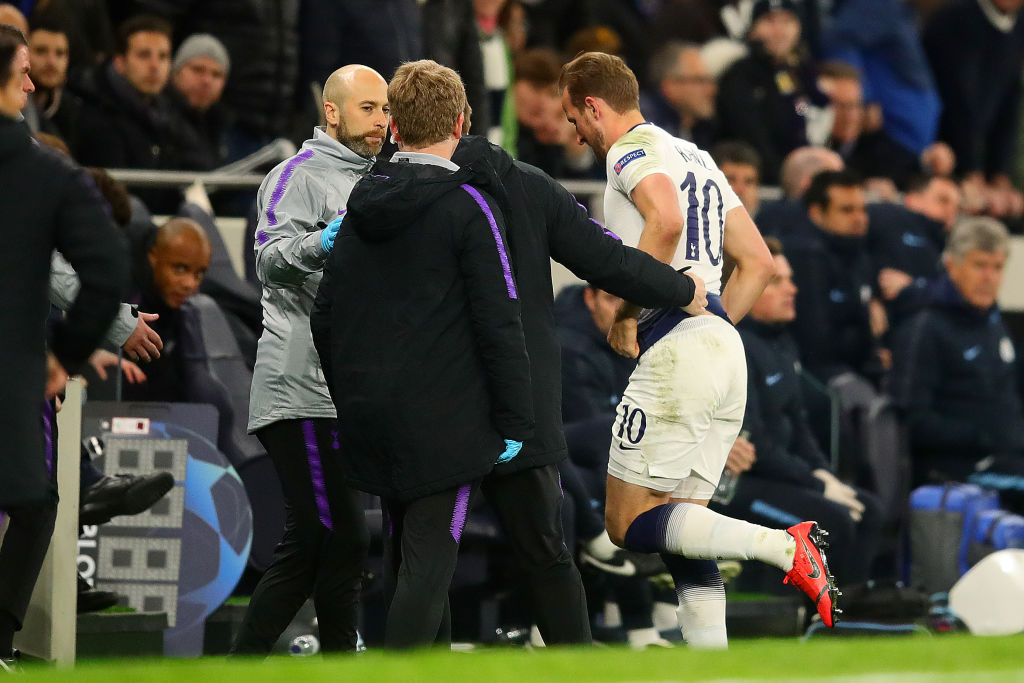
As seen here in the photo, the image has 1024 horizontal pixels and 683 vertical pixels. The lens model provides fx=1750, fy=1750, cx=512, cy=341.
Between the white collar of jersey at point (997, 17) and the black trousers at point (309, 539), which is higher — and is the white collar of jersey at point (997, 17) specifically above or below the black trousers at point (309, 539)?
above

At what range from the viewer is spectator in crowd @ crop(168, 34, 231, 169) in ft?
30.6

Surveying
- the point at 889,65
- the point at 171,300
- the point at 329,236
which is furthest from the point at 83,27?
the point at 889,65

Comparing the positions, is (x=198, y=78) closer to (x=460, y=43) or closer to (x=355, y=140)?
(x=460, y=43)

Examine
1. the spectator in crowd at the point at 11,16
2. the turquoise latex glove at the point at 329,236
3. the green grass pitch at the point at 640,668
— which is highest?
the spectator in crowd at the point at 11,16

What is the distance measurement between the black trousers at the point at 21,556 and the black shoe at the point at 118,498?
3.17 ft

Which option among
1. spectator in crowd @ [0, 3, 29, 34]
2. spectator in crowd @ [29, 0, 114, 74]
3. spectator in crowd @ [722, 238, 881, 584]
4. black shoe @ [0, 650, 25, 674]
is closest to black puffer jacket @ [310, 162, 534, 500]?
black shoe @ [0, 650, 25, 674]

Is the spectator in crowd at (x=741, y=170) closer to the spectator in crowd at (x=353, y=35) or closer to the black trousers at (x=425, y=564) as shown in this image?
the spectator in crowd at (x=353, y=35)

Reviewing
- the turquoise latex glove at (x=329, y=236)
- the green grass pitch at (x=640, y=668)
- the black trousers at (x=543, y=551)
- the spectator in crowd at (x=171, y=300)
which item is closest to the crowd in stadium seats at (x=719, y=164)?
the spectator in crowd at (x=171, y=300)

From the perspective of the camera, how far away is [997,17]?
545 inches

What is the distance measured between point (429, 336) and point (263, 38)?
4.95m

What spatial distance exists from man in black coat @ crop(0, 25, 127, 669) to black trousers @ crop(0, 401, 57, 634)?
3.52ft

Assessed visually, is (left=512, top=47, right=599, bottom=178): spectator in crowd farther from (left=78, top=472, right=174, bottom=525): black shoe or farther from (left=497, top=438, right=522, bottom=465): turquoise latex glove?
(left=497, top=438, right=522, bottom=465): turquoise latex glove

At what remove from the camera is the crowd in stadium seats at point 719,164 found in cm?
828

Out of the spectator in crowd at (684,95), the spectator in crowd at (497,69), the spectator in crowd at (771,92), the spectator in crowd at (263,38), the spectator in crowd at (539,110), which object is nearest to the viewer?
the spectator in crowd at (263,38)
